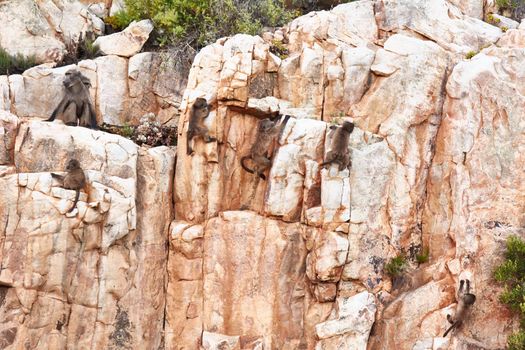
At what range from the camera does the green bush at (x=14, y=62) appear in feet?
65.1

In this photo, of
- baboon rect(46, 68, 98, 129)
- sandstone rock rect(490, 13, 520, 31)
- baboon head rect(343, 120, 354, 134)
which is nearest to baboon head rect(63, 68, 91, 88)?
baboon rect(46, 68, 98, 129)

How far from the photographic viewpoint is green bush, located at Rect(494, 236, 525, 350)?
49.3 ft

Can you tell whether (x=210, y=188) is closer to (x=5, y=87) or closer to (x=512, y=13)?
→ (x=5, y=87)

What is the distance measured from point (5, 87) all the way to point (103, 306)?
254 inches

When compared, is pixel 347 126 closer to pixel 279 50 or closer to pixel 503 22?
pixel 279 50

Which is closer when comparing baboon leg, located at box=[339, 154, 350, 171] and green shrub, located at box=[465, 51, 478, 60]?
baboon leg, located at box=[339, 154, 350, 171]

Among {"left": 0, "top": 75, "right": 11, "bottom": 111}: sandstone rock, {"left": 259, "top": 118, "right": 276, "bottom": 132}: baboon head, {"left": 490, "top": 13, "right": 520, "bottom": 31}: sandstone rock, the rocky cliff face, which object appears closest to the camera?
the rocky cliff face

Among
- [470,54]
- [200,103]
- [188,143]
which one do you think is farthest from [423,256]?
[200,103]

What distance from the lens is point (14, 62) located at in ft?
65.8

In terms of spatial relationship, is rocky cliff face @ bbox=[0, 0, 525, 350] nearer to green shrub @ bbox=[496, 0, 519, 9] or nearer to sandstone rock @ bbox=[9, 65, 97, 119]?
sandstone rock @ bbox=[9, 65, 97, 119]

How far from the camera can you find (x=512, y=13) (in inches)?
862

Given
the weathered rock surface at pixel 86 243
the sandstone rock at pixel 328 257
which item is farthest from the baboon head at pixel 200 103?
the sandstone rock at pixel 328 257

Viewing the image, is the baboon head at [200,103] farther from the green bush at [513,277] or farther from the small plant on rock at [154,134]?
the green bush at [513,277]

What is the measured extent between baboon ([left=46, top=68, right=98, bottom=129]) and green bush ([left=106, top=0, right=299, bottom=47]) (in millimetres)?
3206
